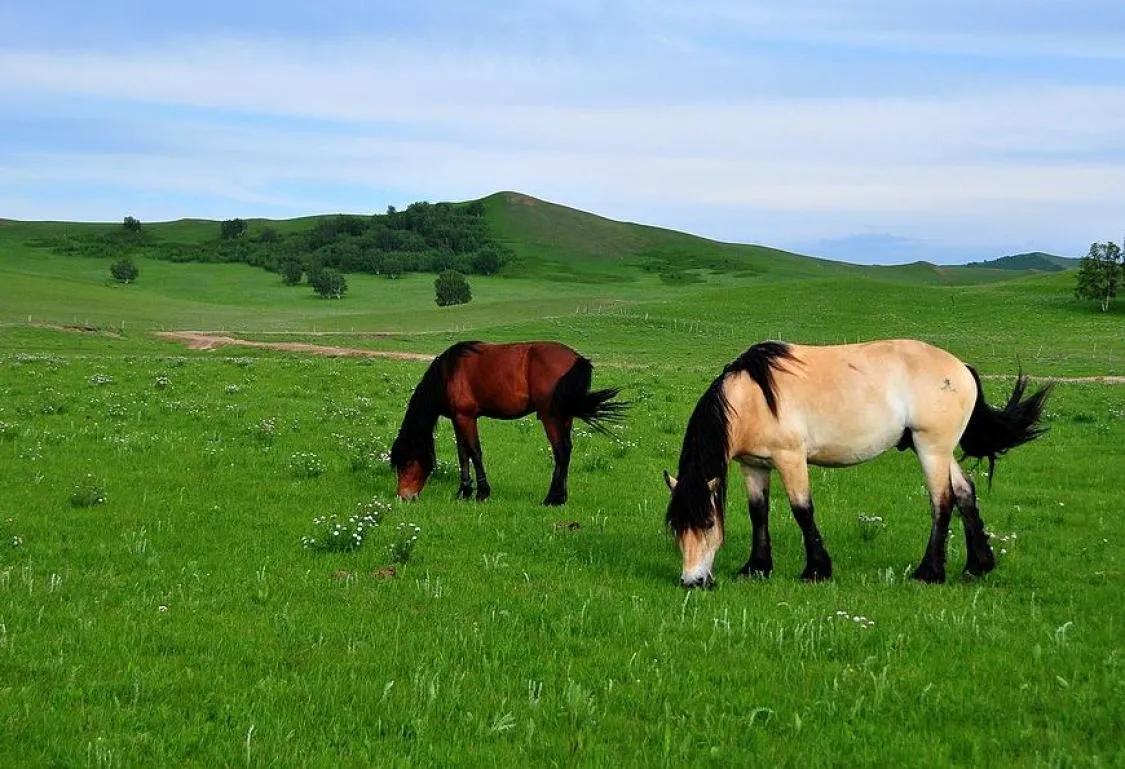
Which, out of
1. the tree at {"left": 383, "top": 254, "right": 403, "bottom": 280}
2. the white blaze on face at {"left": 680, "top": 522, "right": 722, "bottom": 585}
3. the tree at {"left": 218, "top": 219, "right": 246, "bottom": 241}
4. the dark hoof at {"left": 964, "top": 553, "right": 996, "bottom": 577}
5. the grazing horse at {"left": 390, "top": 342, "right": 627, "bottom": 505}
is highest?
the tree at {"left": 218, "top": 219, "right": 246, "bottom": 241}

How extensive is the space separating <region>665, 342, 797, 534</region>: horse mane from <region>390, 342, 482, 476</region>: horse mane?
5102mm

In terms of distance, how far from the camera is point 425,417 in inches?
521

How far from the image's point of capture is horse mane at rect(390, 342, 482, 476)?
12984 millimetres

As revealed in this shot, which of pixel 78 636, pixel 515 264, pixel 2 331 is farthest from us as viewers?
pixel 515 264

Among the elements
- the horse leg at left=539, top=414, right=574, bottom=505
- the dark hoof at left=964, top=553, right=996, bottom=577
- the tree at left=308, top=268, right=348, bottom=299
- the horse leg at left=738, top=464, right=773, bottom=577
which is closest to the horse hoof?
the horse leg at left=738, top=464, right=773, bottom=577

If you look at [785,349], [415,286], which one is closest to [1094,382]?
[785,349]

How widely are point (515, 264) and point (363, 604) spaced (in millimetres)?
162109

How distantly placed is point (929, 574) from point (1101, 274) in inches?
2994

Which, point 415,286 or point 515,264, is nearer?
point 415,286

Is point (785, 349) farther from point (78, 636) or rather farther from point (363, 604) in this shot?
point (78, 636)

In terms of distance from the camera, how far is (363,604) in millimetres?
7777

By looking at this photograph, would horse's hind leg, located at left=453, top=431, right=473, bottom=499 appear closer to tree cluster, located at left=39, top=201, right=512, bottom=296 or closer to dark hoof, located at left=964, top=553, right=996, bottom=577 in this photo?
dark hoof, located at left=964, top=553, right=996, bottom=577

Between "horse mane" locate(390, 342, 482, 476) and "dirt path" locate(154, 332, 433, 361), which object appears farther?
"dirt path" locate(154, 332, 433, 361)

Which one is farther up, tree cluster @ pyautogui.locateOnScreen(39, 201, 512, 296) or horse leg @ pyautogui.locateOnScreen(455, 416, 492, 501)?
tree cluster @ pyautogui.locateOnScreen(39, 201, 512, 296)
